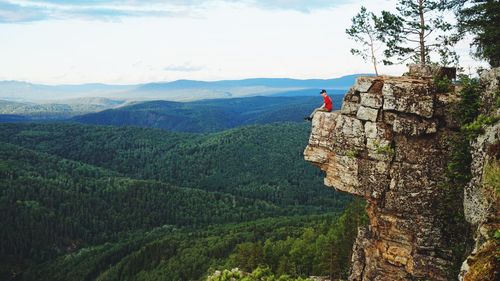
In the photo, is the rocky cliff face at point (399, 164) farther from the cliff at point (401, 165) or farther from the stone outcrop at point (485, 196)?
the stone outcrop at point (485, 196)

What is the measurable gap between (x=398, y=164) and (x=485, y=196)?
770cm

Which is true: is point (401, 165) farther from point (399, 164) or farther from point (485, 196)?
point (485, 196)

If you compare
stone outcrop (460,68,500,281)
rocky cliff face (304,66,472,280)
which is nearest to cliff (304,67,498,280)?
rocky cliff face (304,66,472,280)

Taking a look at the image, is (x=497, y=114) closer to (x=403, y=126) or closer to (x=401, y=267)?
(x=403, y=126)

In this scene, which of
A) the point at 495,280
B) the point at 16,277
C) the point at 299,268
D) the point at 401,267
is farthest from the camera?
the point at 16,277

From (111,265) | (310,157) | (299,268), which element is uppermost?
(310,157)

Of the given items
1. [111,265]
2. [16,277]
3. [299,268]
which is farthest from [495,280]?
[16,277]

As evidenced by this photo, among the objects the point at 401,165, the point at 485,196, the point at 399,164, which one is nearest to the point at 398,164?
the point at 399,164

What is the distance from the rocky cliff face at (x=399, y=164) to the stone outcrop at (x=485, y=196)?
9.80 ft

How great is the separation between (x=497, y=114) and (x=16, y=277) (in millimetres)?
213228

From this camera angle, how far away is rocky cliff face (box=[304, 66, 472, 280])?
28.2m

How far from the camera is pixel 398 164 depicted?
2917 centimetres

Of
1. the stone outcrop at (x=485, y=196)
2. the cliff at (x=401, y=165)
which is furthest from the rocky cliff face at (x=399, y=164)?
the stone outcrop at (x=485, y=196)

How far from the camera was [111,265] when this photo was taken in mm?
170750
